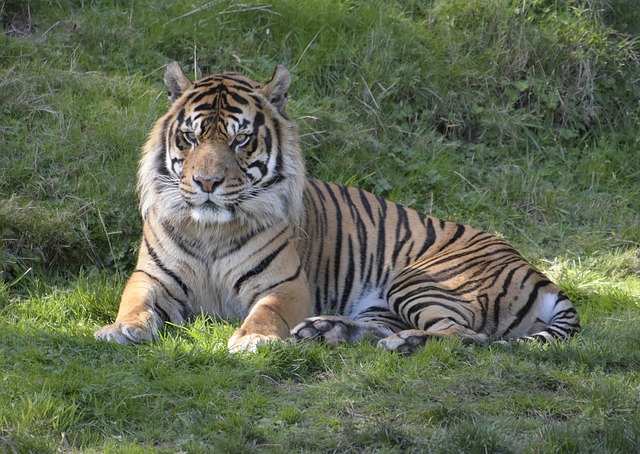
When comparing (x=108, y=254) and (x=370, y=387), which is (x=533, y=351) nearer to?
(x=370, y=387)

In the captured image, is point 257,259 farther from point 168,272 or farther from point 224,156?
point 224,156

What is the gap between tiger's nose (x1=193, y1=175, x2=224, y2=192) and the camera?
5.17 metres

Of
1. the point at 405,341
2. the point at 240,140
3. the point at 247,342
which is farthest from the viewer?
the point at 240,140

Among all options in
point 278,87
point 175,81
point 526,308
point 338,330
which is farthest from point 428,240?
point 175,81

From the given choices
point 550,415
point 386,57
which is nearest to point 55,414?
point 550,415

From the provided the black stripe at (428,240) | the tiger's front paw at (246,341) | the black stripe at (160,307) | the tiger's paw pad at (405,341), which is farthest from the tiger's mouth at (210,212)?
the black stripe at (428,240)

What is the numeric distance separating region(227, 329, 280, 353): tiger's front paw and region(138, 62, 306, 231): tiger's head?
0.70m

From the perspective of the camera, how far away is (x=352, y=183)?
7.33 m

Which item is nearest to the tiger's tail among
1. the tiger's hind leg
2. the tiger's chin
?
the tiger's hind leg

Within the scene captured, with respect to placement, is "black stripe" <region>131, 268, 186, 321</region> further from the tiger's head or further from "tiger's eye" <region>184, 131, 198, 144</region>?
"tiger's eye" <region>184, 131, 198, 144</region>

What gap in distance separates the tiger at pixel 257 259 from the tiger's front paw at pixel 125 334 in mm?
58

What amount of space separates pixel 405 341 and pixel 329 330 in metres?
0.43

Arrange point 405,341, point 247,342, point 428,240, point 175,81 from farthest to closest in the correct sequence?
point 428,240 → point 175,81 → point 405,341 → point 247,342

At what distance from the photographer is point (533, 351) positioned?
4.92 meters
